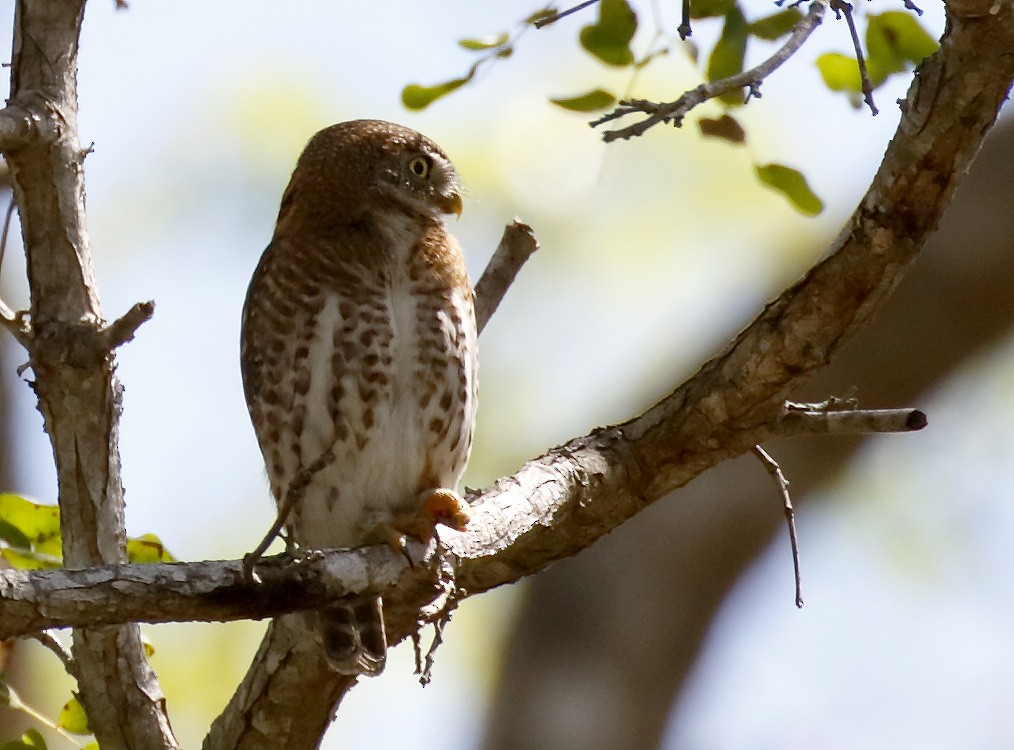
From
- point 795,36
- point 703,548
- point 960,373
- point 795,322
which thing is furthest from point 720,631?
point 795,36

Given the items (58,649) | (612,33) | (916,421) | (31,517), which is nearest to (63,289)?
(31,517)

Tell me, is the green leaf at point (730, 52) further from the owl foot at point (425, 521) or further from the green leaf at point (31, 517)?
the green leaf at point (31, 517)

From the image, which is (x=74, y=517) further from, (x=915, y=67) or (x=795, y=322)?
(x=915, y=67)

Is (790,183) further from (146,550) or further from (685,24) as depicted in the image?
(146,550)

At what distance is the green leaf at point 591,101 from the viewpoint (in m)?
3.50

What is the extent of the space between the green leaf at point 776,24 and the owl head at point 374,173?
1699 millimetres

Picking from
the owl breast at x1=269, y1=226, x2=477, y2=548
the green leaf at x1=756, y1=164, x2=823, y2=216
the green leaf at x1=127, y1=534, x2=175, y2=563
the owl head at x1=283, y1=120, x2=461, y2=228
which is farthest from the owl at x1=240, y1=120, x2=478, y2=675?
the green leaf at x1=756, y1=164, x2=823, y2=216

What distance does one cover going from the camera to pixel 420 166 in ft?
16.0

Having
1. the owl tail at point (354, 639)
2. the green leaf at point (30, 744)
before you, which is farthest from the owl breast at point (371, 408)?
the green leaf at point (30, 744)

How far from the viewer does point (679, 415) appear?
3801 millimetres

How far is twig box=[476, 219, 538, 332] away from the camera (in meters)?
4.70

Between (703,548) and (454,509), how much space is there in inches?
127

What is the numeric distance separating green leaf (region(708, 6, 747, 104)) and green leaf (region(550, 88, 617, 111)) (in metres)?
0.26

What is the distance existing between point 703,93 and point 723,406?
944 mm
